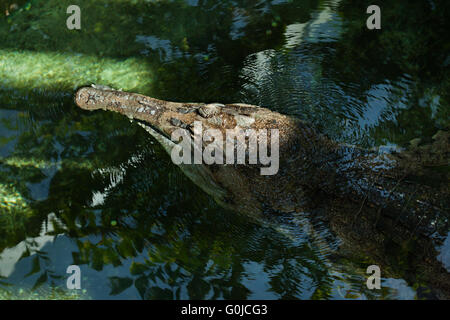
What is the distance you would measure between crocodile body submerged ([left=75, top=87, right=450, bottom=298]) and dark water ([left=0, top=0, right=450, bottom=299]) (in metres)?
0.16

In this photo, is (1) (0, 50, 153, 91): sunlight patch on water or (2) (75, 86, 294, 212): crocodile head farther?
(1) (0, 50, 153, 91): sunlight patch on water

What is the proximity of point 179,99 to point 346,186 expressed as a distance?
2.28 m

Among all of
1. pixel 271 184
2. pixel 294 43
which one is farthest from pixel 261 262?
pixel 294 43

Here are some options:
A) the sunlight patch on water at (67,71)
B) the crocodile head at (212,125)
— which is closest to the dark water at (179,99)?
the sunlight patch on water at (67,71)

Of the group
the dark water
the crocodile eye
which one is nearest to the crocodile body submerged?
the crocodile eye

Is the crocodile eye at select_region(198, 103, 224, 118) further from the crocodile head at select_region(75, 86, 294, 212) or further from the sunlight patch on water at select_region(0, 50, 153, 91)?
the sunlight patch on water at select_region(0, 50, 153, 91)

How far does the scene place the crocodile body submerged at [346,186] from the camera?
3.84 m

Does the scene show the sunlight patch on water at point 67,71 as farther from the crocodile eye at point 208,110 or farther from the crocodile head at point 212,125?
the crocodile eye at point 208,110

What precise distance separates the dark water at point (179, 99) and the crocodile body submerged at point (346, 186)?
163mm

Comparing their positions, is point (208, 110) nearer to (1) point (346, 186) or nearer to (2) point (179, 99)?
(2) point (179, 99)

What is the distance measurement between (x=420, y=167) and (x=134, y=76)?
3.73 meters

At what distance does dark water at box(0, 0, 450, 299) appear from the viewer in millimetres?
3994

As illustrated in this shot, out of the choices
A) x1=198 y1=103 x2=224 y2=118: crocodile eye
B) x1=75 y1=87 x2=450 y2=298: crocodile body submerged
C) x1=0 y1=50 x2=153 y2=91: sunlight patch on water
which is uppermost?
x1=0 y1=50 x2=153 y2=91: sunlight patch on water
